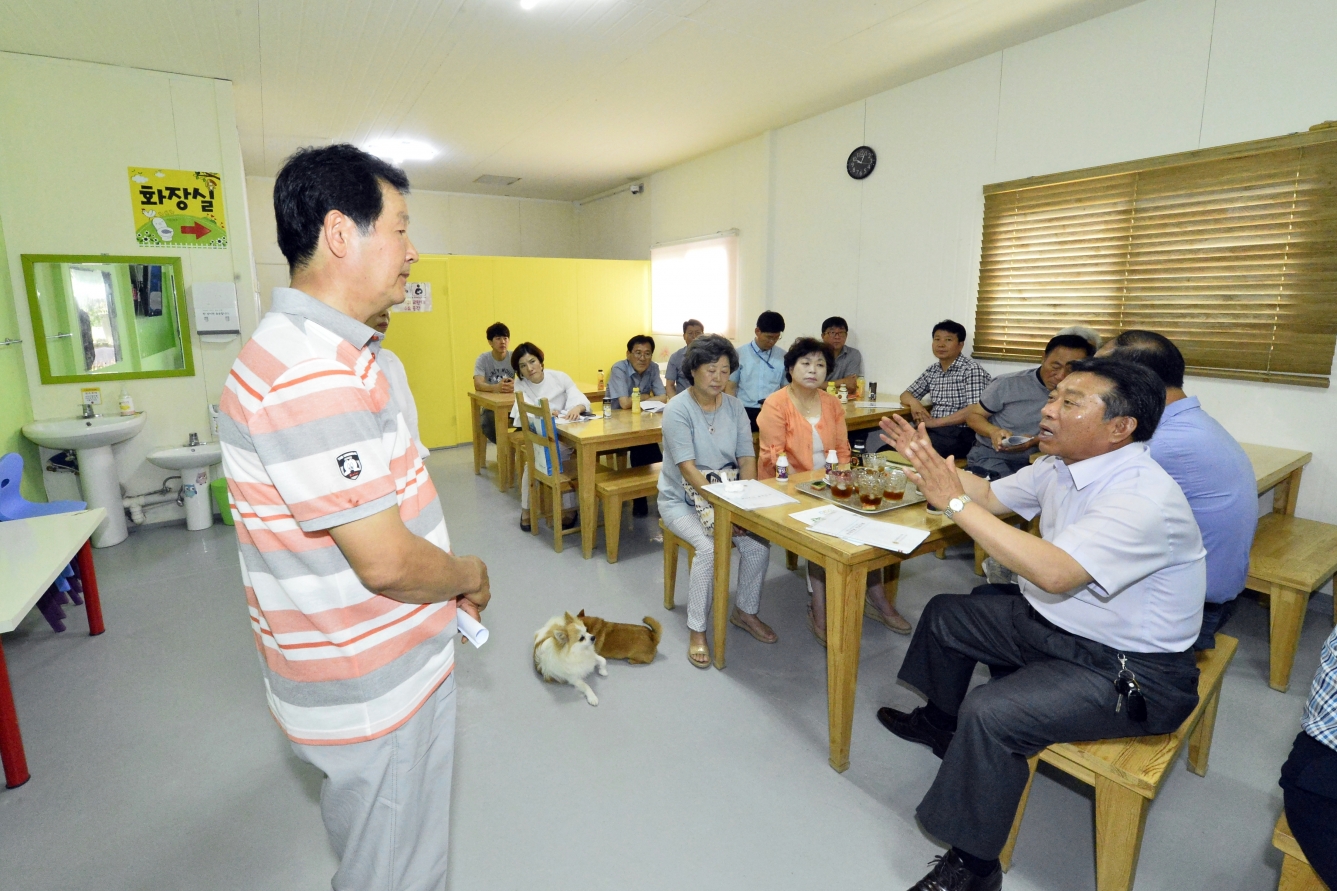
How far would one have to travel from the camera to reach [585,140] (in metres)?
5.80

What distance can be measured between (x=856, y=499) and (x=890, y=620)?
0.94 meters

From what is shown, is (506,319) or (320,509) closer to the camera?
(320,509)

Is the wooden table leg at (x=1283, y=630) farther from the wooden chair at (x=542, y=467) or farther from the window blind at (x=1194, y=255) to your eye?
the wooden chair at (x=542, y=467)

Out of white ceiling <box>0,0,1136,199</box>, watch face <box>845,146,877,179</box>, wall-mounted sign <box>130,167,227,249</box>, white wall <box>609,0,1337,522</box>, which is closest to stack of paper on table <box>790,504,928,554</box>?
white wall <box>609,0,1337,522</box>

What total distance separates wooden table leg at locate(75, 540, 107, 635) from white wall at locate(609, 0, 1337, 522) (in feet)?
16.1

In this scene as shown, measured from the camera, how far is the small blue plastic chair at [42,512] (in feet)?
8.73

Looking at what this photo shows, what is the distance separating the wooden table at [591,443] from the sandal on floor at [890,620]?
1506mm

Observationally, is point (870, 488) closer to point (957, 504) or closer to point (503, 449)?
point (957, 504)

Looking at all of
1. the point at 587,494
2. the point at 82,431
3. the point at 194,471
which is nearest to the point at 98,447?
the point at 82,431

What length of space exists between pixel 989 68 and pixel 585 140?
3387 millimetres

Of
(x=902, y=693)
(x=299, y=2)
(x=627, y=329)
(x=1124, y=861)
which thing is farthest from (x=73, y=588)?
(x=627, y=329)

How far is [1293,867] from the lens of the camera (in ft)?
4.00

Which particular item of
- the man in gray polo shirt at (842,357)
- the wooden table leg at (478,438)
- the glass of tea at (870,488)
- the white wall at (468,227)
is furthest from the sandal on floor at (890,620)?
the white wall at (468,227)

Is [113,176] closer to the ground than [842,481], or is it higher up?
higher up
